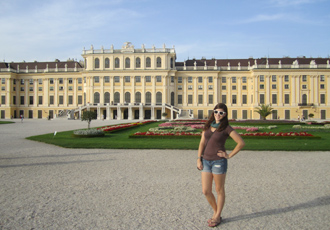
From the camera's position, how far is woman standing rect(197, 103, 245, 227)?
4992mm

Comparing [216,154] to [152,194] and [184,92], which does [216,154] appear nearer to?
[152,194]

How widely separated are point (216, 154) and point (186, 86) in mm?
59548

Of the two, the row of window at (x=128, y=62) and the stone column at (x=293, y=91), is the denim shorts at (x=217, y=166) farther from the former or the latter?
the stone column at (x=293, y=91)

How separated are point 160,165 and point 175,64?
5869 centimetres

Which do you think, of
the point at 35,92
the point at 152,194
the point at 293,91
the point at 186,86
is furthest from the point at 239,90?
the point at 152,194

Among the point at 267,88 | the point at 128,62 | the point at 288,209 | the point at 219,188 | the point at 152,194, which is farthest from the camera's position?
the point at 128,62

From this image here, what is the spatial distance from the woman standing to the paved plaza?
1.99 feet

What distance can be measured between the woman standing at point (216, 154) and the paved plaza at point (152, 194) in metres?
Answer: 0.61

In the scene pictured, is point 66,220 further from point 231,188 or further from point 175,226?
point 231,188

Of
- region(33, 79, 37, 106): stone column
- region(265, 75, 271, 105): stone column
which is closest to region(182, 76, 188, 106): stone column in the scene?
region(265, 75, 271, 105): stone column

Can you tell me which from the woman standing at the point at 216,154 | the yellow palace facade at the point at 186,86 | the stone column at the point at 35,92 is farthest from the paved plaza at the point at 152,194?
the stone column at the point at 35,92

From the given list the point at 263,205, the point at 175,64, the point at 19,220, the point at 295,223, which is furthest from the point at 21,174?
the point at 175,64

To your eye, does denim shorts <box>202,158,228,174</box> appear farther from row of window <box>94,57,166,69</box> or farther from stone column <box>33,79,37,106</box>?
stone column <box>33,79,37,106</box>

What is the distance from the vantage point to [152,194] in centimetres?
695
